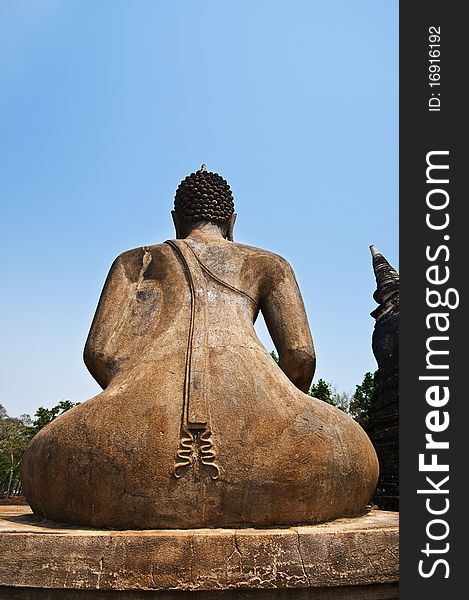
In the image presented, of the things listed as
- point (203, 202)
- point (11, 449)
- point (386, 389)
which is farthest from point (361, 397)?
point (203, 202)

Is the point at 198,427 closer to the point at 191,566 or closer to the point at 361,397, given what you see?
the point at 191,566

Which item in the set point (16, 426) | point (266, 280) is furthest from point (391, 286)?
point (16, 426)

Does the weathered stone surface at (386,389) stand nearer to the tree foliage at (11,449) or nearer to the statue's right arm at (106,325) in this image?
the statue's right arm at (106,325)

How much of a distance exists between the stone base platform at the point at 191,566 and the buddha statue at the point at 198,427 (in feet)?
0.82

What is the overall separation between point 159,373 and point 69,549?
1.09m

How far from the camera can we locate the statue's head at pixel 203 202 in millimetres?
4824

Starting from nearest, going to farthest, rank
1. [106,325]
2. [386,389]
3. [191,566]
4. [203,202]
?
[191,566] → [106,325] → [203,202] → [386,389]

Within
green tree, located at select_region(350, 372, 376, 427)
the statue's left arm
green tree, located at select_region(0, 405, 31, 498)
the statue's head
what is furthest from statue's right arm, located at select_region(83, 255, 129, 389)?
green tree, located at select_region(0, 405, 31, 498)

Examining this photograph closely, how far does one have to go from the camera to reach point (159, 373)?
361 centimetres

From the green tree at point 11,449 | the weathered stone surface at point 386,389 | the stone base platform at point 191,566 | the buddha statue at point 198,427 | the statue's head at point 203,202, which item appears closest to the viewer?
the stone base platform at point 191,566

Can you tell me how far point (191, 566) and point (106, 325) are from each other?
1861mm

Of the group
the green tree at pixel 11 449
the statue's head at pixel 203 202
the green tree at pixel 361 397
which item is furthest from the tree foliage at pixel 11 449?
the statue's head at pixel 203 202

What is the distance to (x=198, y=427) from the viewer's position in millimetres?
3334

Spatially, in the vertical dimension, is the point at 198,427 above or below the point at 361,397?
below
